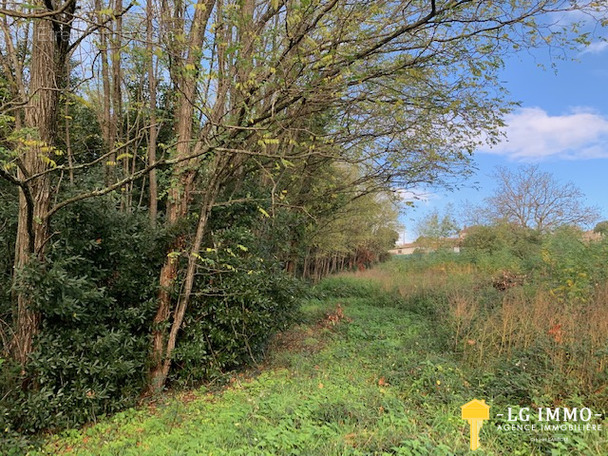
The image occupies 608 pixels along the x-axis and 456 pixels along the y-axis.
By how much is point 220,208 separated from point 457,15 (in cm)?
354

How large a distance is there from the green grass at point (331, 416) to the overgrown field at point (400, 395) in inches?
0.5

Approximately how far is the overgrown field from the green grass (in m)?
0.01

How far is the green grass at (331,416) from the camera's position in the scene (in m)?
2.37

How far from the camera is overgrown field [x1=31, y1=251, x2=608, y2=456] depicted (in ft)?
7.95

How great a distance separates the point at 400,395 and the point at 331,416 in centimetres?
96

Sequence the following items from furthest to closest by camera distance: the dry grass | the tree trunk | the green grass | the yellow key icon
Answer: the tree trunk → the dry grass → the yellow key icon → the green grass

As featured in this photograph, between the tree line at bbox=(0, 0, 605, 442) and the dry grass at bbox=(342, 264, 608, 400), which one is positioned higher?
the tree line at bbox=(0, 0, 605, 442)

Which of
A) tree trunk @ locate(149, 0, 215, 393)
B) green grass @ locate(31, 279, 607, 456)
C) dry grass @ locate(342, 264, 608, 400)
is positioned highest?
tree trunk @ locate(149, 0, 215, 393)

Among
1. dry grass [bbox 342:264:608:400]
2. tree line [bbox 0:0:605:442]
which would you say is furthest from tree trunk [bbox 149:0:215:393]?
dry grass [bbox 342:264:608:400]

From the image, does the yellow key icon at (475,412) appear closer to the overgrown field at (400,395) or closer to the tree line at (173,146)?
the overgrown field at (400,395)

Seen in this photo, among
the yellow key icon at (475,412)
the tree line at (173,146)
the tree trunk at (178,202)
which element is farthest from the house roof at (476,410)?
the tree trunk at (178,202)

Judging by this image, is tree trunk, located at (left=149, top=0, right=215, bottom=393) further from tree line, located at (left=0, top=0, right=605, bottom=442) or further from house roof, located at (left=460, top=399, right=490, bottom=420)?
house roof, located at (left=460, top=399, right=490, bottom=420)

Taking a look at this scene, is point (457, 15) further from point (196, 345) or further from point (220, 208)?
point (196, 345)

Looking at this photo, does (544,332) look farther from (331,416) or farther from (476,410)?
(331,416)
